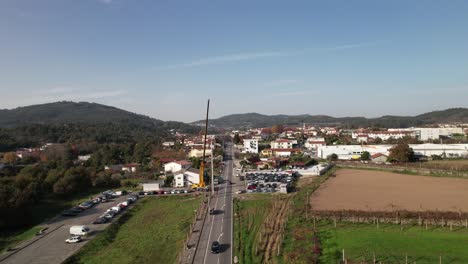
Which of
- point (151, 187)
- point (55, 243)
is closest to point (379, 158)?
point (151, 187)

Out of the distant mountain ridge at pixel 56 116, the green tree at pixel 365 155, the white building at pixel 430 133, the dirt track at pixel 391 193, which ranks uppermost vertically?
the distant mountain ridge at pixel 56 116

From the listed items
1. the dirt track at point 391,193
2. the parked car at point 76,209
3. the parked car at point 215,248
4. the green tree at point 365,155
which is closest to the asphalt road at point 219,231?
the parked car at point 215,248

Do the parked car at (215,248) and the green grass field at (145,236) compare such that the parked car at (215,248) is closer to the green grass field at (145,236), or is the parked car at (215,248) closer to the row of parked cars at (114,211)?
the green grass field at (145,236)

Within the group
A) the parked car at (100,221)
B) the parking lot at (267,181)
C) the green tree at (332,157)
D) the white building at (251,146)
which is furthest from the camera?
the white building at (251,146)

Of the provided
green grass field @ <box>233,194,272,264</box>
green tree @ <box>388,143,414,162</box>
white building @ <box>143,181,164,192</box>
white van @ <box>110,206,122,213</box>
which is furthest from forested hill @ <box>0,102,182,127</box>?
green grass field @ <box>233,194,272,264</box>

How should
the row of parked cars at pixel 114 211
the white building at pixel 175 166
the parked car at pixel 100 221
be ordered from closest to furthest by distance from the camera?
the parked car at pixel 100 221
the row of parked cars at pixel 114 211
the white building at pixel 175 166

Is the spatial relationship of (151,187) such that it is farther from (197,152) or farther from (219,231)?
(197,152)
